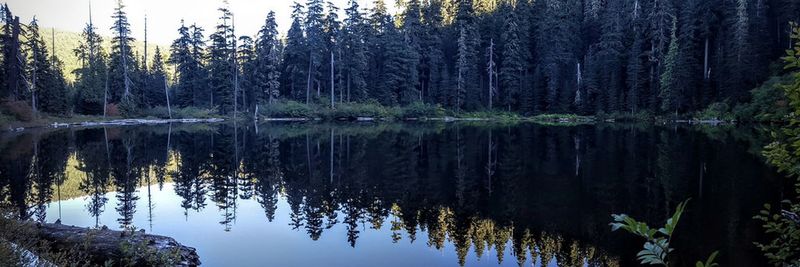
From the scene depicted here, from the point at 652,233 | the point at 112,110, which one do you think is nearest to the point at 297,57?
the point at 112,110

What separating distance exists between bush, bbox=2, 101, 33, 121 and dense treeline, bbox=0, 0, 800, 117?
952cm

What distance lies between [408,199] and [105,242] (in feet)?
25.6

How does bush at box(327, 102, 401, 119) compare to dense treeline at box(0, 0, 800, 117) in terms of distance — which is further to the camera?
bush at box(327, 102, 401, 119)

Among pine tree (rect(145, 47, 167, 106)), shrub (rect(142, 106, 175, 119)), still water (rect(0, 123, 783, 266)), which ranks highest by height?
pine tree (rect(145, 47, 167, 106))

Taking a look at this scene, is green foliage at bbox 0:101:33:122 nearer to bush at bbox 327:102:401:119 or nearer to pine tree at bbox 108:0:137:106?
pine tree at bbox 108:0:137:106

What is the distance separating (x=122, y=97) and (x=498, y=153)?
50867 millimetres

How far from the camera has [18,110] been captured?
139 ft

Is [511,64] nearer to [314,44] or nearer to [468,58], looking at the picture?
[468,58]

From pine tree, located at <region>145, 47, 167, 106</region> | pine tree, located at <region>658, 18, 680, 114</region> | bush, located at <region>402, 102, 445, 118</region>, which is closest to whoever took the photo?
pine tree, located at <region>658, 18, 680, 114</region>

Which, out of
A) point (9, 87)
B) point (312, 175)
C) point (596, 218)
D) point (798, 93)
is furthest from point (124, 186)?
point (9, 87)

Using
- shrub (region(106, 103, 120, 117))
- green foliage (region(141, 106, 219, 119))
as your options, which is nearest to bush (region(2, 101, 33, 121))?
shrub (region(106, 103, 120, 117))

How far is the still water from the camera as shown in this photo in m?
9.36

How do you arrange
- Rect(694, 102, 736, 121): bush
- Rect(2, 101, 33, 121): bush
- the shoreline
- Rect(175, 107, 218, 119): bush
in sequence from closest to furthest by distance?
1. Rect(2, 101, 33, 121): bush
2. the shoreline
3. Rect(694, 102, 736, 121): bush
4. Rect(175, 107, 218, 119): bush

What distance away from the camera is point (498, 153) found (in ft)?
78.9
